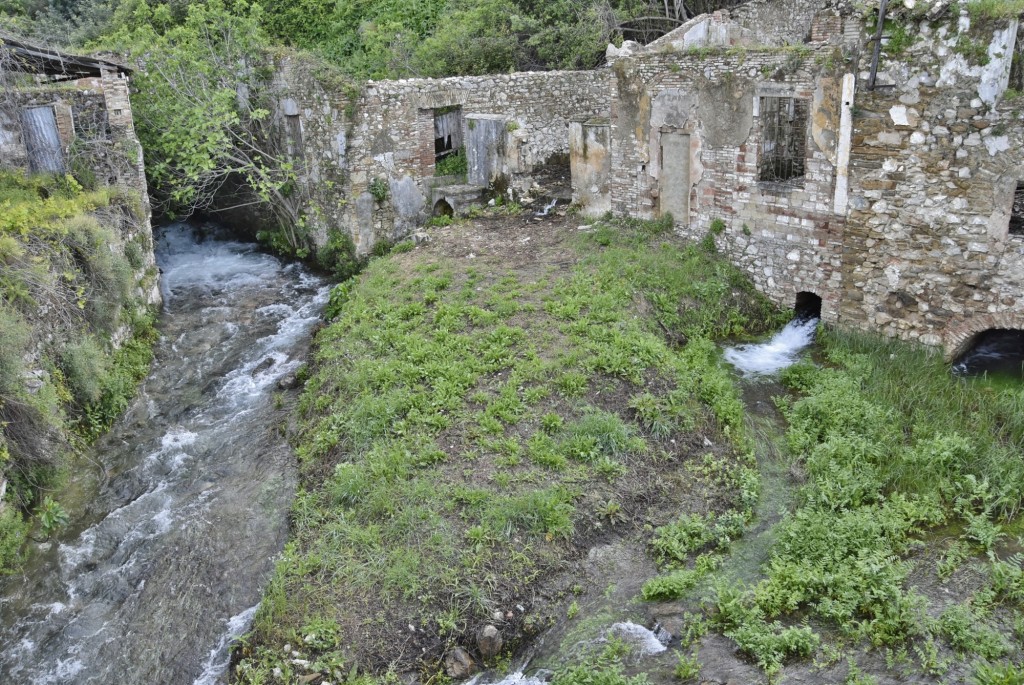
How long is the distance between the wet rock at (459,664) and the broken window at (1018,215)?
7.77 m

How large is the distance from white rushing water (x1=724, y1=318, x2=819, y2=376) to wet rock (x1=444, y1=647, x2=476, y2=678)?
5.42m

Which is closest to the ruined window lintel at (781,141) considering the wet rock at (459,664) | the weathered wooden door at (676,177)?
the weathered wooden door at (676,177)

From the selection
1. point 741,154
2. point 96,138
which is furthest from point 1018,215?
point 96,138

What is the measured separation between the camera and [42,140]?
41.7ft

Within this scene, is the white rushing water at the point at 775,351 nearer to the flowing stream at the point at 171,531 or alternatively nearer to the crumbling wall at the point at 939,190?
the crumbling wall at the point at 939,190

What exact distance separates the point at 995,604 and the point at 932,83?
5.69 metres

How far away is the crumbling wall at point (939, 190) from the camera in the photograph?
877 centimetres

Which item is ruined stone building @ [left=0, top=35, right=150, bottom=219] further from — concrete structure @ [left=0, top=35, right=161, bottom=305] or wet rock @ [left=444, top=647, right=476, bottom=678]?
wet rock @ [left=444, top=647, right=476, bottom=678]

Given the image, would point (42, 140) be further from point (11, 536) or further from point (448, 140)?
point (11, 536)

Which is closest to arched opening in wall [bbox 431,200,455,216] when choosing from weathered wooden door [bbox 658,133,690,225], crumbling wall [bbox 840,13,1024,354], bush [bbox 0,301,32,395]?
weathered wooden door [bbox 658,133,690,225]

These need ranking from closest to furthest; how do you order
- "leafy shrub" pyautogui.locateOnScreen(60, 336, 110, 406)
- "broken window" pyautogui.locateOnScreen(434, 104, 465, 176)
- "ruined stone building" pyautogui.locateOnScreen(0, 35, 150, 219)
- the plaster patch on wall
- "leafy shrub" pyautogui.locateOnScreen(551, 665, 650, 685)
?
"leafy shrub" pyautogui.locateOnScreen(551, 665, 650, 685), the plaster patch on wall, "leafy shrub" pyautogui.locateOnScreen(60, 336, 110, 406), "ruined stone building" pyautogui.locateOnScreen(0, 35, 150, 219), "broken window" pyautogui.locateOnScreen(434, 104, 465, 176)

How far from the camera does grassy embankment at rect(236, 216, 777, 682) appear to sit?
6.66 meters

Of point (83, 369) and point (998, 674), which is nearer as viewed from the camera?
point (998, 674)

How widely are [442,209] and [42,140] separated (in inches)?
258
